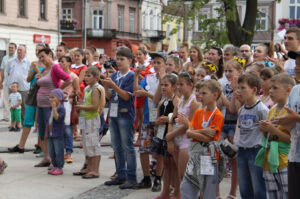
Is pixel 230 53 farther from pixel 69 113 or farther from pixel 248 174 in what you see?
pixel 248 174

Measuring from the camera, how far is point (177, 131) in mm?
5707

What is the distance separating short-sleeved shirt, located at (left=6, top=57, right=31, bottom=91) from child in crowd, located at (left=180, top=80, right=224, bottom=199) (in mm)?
8798

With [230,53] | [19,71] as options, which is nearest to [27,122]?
[230,53]

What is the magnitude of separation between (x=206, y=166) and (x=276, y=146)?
2.41ft

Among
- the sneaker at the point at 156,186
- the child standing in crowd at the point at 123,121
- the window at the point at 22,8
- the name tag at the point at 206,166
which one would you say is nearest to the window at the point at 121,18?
the window at the point at 22,8

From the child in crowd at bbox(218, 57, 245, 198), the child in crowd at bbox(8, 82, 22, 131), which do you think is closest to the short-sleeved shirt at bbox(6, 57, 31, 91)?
the child in crowd at bbox(8, 82, 22, 131)

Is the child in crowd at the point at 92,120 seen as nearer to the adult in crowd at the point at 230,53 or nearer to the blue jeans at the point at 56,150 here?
the blue jeans at the point at 56,150

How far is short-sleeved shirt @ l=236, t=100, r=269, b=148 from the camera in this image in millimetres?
5191

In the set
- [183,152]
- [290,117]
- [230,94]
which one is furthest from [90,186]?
[290,117]

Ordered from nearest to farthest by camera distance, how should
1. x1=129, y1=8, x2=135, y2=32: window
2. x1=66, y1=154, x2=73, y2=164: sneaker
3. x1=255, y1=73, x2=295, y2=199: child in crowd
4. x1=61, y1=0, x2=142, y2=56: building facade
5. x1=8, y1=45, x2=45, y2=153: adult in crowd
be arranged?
1. x1=255, y1=73, x2=295, y2=199: child in crowd
2. x1=66, y1=154, x2=73, y2=164: sneaker
3. x1=8, y1=45, x2=45, y2=153: adult in crowd
4. x1=61, y1=0, x2=142, y2=56: building facade
5. x1=129, y1=8, x2=135, y2=32: window

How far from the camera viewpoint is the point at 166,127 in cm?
616

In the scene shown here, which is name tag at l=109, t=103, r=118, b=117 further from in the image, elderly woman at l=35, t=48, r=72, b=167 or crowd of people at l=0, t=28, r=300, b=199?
elderly woman at l=35, t=48, r=72, b=167

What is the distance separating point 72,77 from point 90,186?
2508 millimetres

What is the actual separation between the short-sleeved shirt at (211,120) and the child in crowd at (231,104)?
0.97 m
